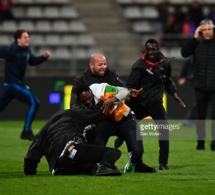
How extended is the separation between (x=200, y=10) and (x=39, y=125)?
821 cm

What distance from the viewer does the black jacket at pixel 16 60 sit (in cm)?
1816

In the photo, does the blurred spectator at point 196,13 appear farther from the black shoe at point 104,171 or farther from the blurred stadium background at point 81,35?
the black shoe at point 104,171

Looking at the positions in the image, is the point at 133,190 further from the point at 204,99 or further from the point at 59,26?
the point at 59,26

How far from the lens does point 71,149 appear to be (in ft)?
37.1

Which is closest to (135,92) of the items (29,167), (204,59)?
(29,167)

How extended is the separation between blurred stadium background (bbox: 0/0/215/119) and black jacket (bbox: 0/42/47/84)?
508 cm

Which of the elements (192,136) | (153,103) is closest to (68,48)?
(192,136)

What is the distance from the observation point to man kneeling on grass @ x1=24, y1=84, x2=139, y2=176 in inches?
448

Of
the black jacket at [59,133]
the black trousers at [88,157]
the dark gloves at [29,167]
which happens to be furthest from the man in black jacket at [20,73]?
the black trousers at [88,157]

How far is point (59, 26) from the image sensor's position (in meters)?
27.8

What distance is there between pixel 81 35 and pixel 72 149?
651 inches

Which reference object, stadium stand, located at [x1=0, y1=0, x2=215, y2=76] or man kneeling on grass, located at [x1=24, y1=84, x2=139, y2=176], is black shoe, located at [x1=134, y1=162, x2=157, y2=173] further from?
stadium stand, located at [x1=0, y1=0, x2=215, y2=76]

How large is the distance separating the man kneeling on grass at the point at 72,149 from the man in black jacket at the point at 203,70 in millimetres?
4356

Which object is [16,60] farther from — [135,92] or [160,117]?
[135,92]
